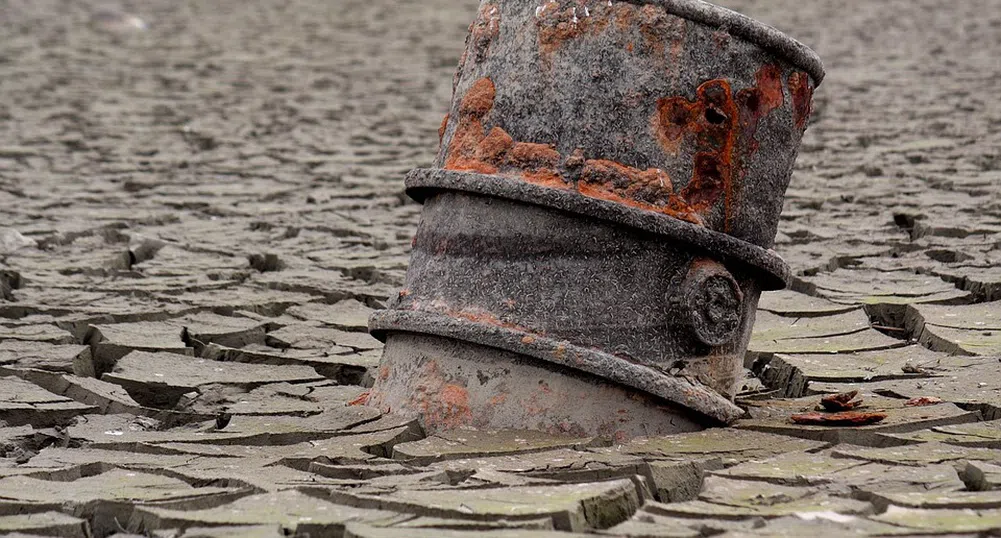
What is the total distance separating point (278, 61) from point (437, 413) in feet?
28.2

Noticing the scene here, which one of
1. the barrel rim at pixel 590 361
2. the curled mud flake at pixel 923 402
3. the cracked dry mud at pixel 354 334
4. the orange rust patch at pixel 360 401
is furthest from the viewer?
the orange rust patch at pixel 360 401

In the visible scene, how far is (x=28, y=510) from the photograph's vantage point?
258 centimetres

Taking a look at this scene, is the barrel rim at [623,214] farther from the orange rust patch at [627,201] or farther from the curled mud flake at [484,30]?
the curled mud flake at [484,30]

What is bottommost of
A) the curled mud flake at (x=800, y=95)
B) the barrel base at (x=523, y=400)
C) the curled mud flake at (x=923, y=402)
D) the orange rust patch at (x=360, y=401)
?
the orange rust patch at (x=360, y=401)

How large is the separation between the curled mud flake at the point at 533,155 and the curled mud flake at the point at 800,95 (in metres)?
0.51

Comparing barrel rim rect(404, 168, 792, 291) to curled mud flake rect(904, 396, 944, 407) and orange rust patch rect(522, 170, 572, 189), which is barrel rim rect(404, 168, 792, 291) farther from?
curled mud flake rect(904, 396, 944, 407)

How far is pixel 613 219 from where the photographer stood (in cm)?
302

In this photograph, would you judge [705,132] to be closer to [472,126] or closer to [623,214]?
[623,214]

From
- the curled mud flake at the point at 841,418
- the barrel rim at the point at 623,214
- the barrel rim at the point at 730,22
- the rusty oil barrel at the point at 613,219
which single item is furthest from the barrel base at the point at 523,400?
the barrel rim at the point at 730,22

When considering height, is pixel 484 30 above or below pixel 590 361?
above

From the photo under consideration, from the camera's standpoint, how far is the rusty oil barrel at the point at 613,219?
3049 mm

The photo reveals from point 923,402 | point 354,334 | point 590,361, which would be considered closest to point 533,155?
point 590,361

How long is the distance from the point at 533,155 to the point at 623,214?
22 centimetres

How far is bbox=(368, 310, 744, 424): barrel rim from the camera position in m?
3.01
